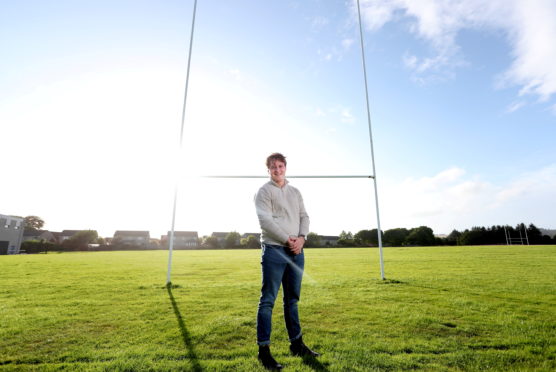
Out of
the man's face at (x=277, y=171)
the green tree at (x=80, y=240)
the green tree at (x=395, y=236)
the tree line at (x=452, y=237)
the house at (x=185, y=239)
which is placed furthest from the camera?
the house at (x=185, y=239)

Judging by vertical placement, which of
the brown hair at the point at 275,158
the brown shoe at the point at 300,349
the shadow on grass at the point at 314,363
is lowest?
the shadow on grass at the point at 314,363

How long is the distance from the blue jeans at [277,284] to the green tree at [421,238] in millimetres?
58019

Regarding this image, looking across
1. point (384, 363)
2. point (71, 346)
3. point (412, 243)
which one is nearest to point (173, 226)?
point (71, 346)

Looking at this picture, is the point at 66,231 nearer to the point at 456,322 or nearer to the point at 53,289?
the point at 53,289

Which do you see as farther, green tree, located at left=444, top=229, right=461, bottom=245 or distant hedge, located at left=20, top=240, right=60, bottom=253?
green tree, located at left=444, top=229, right=461, bottom=245

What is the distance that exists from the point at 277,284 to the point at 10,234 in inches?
1994

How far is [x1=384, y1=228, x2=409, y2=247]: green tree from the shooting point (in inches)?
2243

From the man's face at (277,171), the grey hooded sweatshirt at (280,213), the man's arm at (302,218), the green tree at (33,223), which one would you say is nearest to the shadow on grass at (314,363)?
the grey hooded sweatshirt at (280,213)

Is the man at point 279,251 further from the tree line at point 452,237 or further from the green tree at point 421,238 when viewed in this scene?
the green tree at point 421,238

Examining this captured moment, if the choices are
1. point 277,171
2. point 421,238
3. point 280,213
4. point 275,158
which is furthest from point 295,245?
point 421,238

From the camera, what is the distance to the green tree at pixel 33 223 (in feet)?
211

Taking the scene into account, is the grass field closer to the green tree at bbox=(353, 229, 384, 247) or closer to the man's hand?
the man's hand

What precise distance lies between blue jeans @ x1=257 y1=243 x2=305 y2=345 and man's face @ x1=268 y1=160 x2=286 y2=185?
662mm

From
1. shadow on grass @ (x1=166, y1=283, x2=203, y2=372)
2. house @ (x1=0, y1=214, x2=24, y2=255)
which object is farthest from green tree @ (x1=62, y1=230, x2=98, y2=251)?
shadow on grass @ (x1=166, y1=283, x2=203, y2=372)
